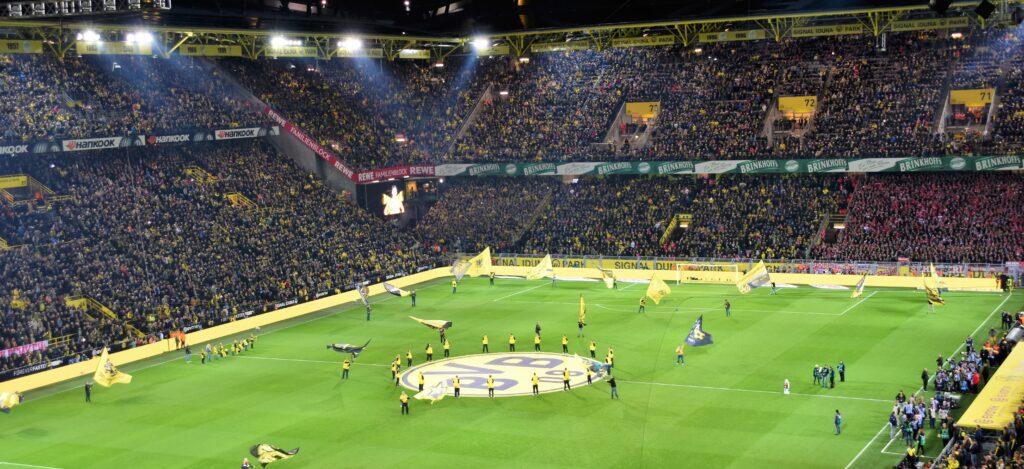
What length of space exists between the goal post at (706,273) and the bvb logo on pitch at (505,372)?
2171cm

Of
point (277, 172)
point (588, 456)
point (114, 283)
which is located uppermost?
point (277, 172)

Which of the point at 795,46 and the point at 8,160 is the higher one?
the point at 795,46

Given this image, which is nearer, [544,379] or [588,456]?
[588,456]

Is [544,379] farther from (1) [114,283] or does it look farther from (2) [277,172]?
(2) [277,172]

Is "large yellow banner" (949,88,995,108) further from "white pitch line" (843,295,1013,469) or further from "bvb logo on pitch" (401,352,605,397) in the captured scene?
"bvb logo on pitch" (401,352,605,397)

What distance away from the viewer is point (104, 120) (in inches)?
2613

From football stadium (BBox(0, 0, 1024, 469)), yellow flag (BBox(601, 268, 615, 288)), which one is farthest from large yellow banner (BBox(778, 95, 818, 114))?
yellow flag (BBox(601, 268, 615, 288))

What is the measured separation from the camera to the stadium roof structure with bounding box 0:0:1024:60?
61500mm

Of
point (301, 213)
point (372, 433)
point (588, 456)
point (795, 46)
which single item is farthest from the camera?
point (795, 46)

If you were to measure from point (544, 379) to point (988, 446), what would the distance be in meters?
19.1

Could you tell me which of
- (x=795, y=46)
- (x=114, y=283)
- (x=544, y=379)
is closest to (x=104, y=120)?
(x=114, y=283)

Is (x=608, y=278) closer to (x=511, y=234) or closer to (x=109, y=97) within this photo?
(x=511, y=234)

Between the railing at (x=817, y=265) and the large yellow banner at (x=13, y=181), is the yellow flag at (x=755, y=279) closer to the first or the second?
the railing at (x=817, y=265)

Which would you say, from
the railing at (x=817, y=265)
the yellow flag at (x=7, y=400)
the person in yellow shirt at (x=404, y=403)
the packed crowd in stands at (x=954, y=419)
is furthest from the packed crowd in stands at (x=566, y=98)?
the person in yellow shirt at (x=404, y=403)
